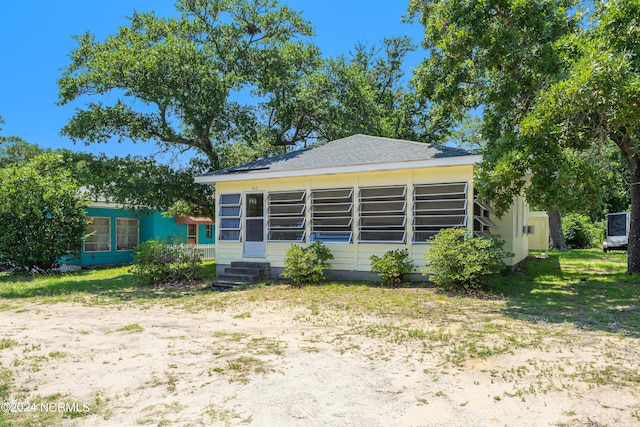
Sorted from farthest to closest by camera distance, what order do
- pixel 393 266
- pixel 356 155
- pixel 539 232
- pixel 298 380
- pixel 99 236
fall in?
pixel 539 232 → pixel 99 236 → pixel 356 155 → pixel 393 266 → pixel 298 380

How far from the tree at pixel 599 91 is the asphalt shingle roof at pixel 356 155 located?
250 cm

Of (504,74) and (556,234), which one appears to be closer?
(504,74)

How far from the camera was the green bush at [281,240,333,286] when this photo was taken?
421 inches

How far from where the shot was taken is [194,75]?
1399cm

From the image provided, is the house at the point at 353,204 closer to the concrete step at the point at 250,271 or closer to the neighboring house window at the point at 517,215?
the neighboring house window at the point at 517,215

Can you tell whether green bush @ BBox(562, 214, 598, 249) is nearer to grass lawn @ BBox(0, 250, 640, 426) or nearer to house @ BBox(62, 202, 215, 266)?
grass lawn @ BBox(0, 250, 640, 426)

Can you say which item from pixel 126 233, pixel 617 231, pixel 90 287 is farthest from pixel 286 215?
pixel 617 231

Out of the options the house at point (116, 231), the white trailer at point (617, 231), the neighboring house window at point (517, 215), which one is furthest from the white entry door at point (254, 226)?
the white trailer at point (617, 231)

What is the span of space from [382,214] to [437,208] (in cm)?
138

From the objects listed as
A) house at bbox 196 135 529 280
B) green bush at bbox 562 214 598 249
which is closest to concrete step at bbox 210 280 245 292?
house at bbox 196 135 529 280

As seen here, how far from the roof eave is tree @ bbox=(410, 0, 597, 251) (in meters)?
0.70

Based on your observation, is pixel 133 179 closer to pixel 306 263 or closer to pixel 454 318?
pixel 306 263

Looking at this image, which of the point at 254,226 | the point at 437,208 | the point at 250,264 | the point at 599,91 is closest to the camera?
the point at 599,91

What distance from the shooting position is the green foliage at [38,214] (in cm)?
1393
